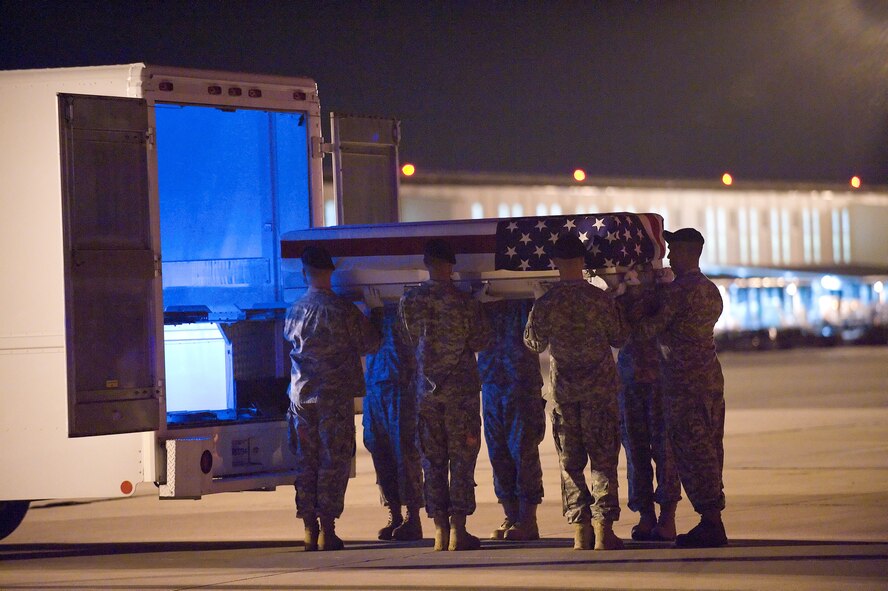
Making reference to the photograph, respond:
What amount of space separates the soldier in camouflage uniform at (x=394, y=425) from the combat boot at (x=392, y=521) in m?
0.04

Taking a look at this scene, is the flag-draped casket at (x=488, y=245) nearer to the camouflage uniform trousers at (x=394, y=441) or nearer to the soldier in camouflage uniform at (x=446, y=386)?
the soldier in camouflage uniform at (x=446, y=386)

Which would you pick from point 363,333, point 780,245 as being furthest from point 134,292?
point 780,245

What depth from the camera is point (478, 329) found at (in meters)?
8.84

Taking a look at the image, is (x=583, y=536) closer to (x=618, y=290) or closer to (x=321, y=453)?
(x=618, y=290)

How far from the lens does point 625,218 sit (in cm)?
884

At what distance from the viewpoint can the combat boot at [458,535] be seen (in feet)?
29.0

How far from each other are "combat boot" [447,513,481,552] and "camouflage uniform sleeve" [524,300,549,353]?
115 centimetres

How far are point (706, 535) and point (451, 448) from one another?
1.61 m

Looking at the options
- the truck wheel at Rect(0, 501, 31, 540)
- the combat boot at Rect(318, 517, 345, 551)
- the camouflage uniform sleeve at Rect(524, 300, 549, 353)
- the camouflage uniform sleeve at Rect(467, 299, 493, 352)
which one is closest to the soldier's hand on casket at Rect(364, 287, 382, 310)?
the camouflage uniform sleeve at Rect(467, 299, 493, 352)

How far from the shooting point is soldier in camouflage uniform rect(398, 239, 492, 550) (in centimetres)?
877

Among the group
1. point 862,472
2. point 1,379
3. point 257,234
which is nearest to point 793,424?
point 862,472

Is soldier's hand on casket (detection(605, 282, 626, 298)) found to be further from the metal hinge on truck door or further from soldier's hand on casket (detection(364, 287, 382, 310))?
the metal hinge on truck door

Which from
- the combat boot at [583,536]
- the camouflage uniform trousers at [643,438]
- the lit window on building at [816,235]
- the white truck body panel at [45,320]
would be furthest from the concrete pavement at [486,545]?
the lit window on building at [816,235]

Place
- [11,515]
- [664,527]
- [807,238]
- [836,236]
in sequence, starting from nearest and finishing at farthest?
[664,527]
[11,515]
[807,238]
[836,236]
